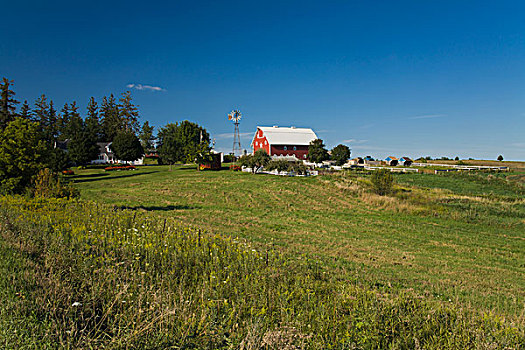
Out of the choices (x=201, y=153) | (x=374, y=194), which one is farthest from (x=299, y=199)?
(x=201, y=153)

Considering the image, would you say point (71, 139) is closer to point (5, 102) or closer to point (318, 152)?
point (5, 102)

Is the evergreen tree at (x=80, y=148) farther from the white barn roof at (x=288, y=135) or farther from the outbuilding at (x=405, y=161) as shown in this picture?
the outbuilding at (x=405, y=161)

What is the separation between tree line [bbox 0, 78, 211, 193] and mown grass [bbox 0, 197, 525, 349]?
32.6 feet

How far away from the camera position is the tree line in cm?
1490

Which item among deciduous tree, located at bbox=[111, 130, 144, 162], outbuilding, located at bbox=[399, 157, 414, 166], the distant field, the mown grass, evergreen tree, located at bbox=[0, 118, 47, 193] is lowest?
the distant field

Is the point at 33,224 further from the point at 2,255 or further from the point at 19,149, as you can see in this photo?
the point at 19,149

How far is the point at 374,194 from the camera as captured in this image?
27859 mm

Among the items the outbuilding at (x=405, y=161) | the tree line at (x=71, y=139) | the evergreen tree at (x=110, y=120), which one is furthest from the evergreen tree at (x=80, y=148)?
the outbuilding at (x=405, y=161)

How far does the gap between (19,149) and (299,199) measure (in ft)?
64.2

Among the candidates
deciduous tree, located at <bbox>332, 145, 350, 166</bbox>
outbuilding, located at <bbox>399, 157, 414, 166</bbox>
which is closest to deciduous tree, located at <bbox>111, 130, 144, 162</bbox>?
deciduous tree, located at <bbox>332, 145, 350, 166</bbox>

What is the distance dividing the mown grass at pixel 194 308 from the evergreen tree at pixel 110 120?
318 ft

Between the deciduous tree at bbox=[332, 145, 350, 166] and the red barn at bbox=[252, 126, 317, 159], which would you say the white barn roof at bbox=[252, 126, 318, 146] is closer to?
the red barn at bbox=[252, 126, 317, 159]

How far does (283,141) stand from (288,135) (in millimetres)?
3144

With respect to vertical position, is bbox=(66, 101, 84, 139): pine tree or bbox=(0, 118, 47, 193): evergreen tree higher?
bbox=(66, 101, 84, 139): pine tree
